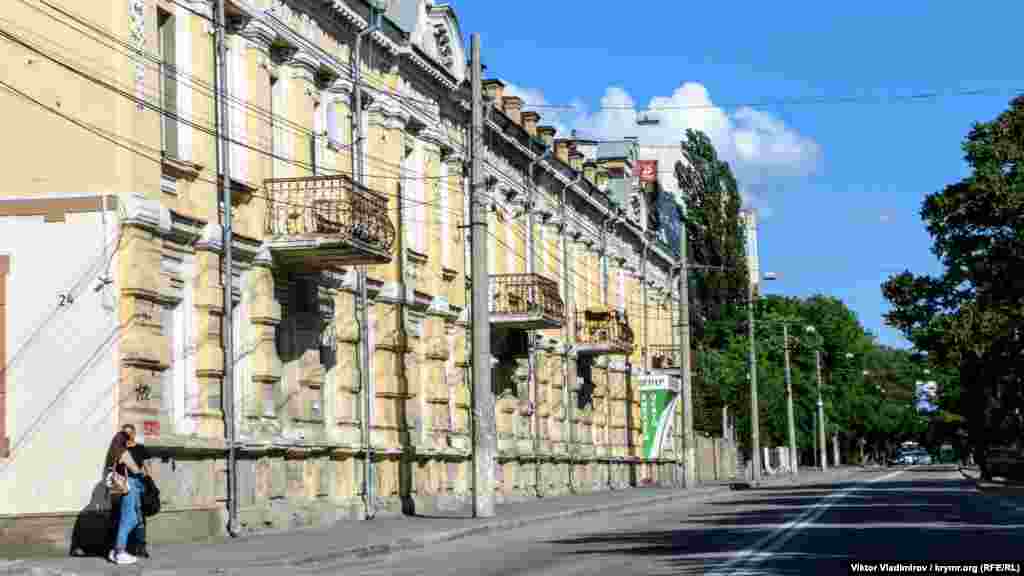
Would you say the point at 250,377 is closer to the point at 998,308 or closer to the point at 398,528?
the point at 398,528

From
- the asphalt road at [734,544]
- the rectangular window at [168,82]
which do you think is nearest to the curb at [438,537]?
the asphalt road at [734,544]

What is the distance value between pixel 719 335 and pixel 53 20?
54.6 meters

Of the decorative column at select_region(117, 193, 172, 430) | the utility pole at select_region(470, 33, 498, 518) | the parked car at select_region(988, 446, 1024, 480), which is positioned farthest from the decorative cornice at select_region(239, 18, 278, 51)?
the parked car at select_region(988, 446, 1024, 480)

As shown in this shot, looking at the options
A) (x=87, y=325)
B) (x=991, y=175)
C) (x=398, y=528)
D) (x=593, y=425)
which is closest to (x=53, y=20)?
(x=87, y=325)

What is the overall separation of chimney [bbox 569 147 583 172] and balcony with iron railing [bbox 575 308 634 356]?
427 cm

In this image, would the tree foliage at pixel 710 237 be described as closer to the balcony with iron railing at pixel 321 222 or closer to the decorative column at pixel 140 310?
the balcony with iron railing at pixel 321 222

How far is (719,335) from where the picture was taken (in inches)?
2940

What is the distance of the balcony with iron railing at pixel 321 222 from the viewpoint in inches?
1034

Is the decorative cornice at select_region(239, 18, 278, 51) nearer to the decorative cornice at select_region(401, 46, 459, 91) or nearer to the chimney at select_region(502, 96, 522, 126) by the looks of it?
the decorative cornice at select_region(401, 46, 459, 91)

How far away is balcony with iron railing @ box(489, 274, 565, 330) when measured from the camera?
127ft

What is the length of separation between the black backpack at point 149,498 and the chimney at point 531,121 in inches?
1068

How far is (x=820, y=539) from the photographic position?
21031 mm

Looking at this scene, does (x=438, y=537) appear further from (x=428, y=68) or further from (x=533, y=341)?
(x=533, y=341)

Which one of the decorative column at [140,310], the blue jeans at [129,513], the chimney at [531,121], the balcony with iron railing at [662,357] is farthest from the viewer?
the balcony with iron railing at [662,357]
